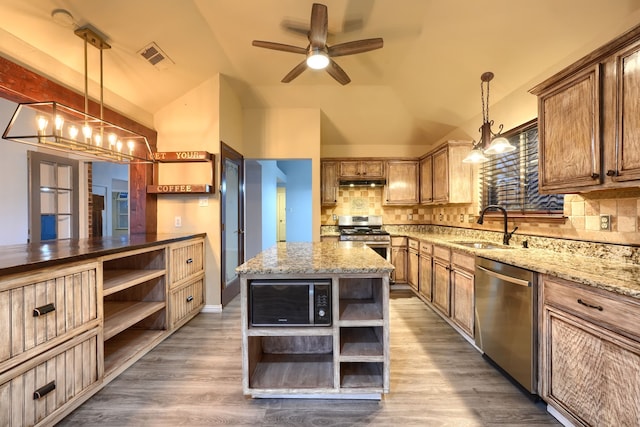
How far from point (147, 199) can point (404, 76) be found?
11.6 feet

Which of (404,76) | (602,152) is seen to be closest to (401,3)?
(404,76)

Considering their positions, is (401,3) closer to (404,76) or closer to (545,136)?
(404,76)

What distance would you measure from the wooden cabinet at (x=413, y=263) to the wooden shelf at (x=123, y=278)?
3.13 m

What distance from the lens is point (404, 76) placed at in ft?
11.0

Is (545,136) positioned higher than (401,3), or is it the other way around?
(401,3)

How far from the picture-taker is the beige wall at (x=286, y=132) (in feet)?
13.3

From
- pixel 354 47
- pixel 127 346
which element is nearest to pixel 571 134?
pixel 354 47

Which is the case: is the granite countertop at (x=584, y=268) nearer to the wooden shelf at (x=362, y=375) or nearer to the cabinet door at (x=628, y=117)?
the cabinet door at (x=628, y=117)

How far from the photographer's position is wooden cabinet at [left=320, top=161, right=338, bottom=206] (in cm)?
451

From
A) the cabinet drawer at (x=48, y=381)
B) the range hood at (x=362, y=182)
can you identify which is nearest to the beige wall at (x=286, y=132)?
the range hood at (x=362, y=182)

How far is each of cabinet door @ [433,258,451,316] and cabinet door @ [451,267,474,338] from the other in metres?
0.10

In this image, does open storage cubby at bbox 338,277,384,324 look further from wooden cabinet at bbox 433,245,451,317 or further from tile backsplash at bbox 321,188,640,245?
tile backsplash at bbox 321,188,640,245

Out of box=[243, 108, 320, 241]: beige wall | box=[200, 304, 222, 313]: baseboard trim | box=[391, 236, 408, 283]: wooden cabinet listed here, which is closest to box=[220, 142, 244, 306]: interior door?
box=[200, 304, 222, 313]: baseboard trim

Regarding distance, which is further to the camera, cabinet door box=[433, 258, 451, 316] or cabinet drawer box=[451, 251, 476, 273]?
cabinet door box=[433, 258, 451, 316]
